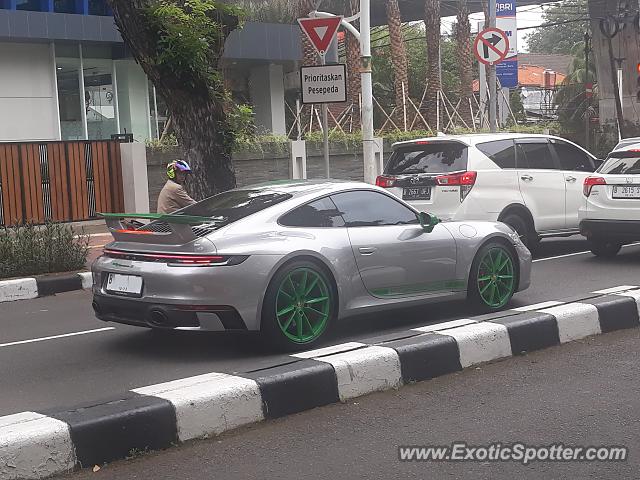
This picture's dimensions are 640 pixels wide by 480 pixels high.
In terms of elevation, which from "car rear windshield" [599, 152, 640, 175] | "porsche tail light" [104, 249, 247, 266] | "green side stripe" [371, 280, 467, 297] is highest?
"car rear windshield" [599, 152, 640, 175]

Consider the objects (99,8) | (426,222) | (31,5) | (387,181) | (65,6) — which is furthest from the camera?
(99,8)

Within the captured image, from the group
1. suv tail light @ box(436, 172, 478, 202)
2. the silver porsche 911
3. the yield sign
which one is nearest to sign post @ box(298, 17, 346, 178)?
the yield sign

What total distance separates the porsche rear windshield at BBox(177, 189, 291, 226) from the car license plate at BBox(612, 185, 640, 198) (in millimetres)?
5960

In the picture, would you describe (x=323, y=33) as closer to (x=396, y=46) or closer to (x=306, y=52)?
(x=306, y=52)

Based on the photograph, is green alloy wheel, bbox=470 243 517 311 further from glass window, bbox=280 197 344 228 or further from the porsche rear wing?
the porsche rear wing

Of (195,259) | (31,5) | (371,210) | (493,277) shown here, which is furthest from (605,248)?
(31,5)

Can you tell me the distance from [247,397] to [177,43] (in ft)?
24.5

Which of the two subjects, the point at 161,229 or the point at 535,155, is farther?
the point at 535,155

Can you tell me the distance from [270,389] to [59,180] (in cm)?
1257

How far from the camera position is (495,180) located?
39.7 ft

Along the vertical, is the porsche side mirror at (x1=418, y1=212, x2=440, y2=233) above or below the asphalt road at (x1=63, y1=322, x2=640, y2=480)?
above

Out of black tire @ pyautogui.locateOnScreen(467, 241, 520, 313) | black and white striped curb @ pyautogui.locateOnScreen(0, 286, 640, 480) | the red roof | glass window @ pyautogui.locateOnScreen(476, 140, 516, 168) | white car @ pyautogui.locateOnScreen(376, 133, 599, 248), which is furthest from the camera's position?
the red roof

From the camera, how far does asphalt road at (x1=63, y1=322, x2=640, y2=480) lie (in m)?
4.60

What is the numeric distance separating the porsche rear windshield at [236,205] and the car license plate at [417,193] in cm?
445
